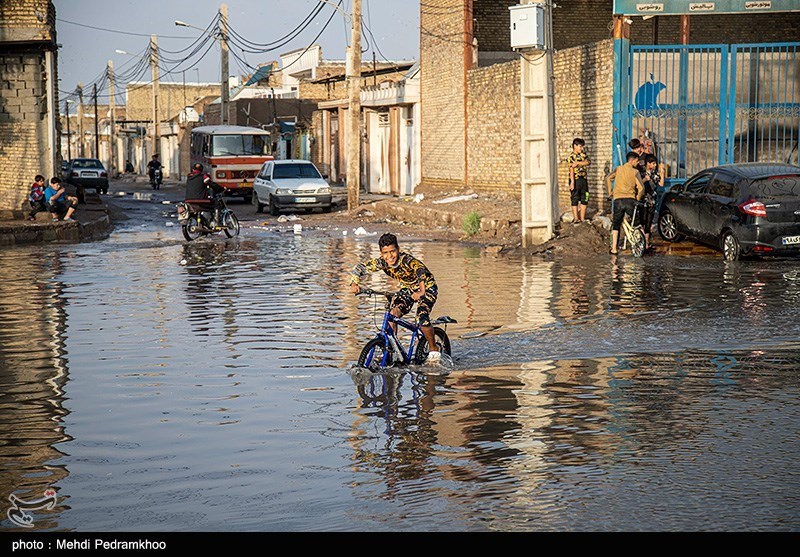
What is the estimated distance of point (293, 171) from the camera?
130 ft

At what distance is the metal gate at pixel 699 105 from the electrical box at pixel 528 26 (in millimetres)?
2365


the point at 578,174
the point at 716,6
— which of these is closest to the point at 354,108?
the point at 578,174

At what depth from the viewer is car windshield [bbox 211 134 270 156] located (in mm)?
46625

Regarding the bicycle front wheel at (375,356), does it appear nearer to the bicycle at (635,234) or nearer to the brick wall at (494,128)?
the bicycle at (635,234)

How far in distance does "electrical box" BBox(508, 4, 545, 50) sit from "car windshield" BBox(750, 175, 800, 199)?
211 inches

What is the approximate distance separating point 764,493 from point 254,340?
7395 mm

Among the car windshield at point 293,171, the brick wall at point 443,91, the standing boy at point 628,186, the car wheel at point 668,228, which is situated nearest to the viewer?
the standing boy at point 628,186

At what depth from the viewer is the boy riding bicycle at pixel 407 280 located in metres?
10.4

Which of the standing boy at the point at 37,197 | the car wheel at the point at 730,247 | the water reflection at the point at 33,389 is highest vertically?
the standing boy at the point at 37,197

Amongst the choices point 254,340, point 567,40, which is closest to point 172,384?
point 254,340

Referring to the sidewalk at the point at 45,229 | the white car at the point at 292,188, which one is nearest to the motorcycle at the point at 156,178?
the white car at the point at 292,188

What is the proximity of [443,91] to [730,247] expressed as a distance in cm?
1991

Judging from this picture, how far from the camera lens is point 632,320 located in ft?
44.8
